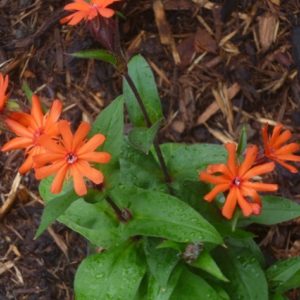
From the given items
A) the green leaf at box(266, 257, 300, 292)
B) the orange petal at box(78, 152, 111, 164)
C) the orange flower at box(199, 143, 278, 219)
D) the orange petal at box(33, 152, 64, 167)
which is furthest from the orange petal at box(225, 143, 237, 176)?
the green leaf at box(266, 257, 300, 292)

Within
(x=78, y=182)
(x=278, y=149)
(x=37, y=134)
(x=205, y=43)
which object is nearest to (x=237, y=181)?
(x=278, y=149)

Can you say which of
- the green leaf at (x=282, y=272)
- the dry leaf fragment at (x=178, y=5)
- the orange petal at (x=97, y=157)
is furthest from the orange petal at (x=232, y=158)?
the dry leaf fragment at (x=178, y=5)

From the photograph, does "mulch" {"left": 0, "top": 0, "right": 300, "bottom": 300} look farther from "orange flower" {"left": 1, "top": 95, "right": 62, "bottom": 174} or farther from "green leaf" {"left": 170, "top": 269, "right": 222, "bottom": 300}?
"orange flower" {"left": 1, "top": 95, "right": 62, "bottom": 174}

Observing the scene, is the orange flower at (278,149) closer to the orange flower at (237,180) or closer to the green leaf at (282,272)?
the orange flower at (237,180)

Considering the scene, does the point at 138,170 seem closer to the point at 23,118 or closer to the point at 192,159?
the point at 192,159

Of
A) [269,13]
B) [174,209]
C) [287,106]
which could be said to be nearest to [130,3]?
[269,13]

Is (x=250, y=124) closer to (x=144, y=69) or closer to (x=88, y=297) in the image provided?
(x=144, y=69)
